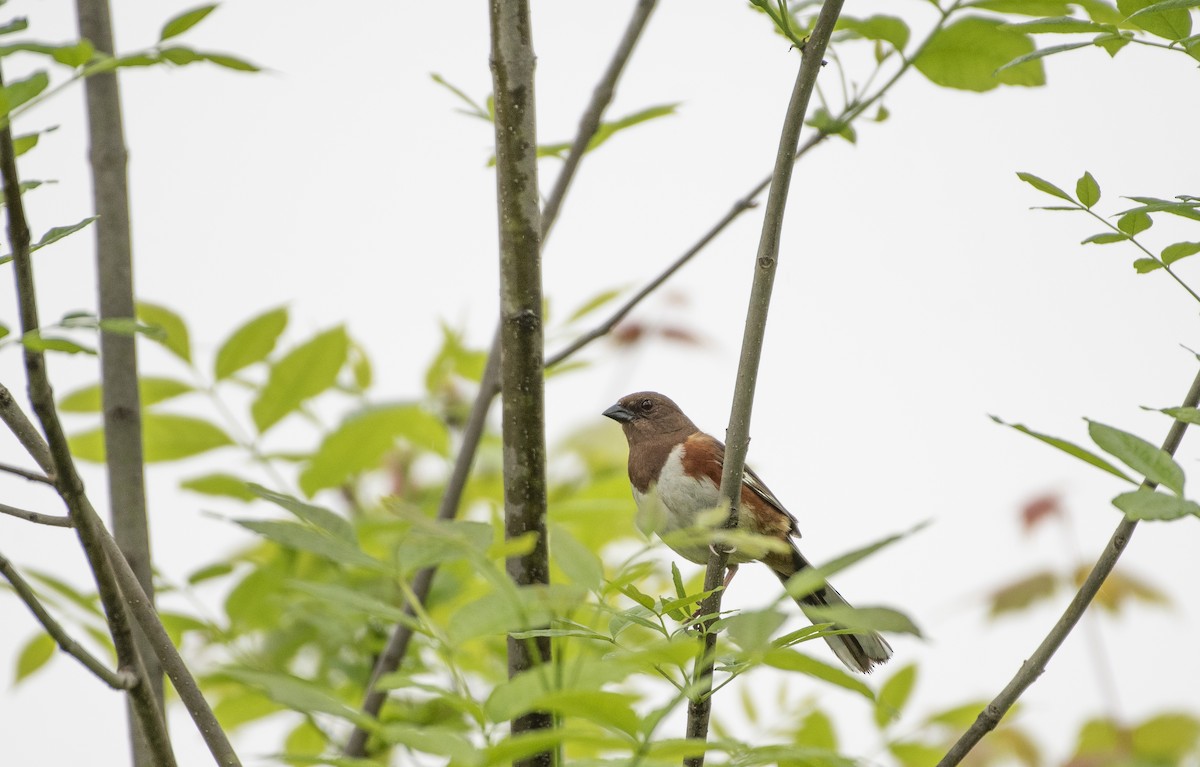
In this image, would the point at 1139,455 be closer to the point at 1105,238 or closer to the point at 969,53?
the point at 1105,238

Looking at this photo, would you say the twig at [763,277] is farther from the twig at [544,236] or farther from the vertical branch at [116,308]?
the vertical branch at [116,308]

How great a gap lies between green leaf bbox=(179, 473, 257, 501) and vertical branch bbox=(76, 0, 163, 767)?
56 centimetres

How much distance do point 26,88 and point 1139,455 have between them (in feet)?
5.74

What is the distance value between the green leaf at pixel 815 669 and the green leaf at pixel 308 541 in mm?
595

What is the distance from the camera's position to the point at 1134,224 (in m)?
2.11

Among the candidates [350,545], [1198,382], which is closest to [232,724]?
[350,545]

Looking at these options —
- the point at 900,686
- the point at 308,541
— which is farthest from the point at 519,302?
the point at 900,686

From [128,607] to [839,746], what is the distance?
2.01m

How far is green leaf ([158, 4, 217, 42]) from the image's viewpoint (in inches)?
80.8

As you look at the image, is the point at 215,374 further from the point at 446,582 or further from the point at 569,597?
the point at 569,597

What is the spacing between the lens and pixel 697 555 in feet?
13.9

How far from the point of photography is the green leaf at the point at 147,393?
369cm

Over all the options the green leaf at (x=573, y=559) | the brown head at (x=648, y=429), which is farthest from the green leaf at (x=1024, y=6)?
the brown head at (x=648, y=429)

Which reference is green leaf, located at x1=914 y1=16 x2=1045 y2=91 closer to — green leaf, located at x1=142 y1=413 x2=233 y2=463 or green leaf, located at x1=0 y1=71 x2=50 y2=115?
green leaf, located at x1=0 y1=71 x2=50 y2=115
